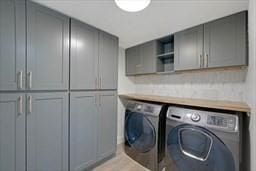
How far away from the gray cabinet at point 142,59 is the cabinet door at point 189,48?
46 centimetres

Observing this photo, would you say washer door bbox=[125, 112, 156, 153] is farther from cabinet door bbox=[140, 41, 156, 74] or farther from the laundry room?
cabinet door bbox=[140, 41, 156, 74]

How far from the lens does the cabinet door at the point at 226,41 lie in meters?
1.48

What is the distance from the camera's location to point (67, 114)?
1.67m

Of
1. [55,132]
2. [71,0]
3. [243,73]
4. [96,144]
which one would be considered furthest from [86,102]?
[243,73]

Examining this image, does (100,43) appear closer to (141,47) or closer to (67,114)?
(141,47)

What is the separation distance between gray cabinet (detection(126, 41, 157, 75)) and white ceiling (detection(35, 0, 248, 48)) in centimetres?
45

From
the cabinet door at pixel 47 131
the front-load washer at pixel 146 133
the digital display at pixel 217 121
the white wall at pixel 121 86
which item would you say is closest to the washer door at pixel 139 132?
the front-load washer at pixel 146 133

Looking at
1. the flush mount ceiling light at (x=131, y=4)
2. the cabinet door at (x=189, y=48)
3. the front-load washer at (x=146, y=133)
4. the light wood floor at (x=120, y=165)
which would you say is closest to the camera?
the flush mount ceiling light at (x=131, y=4)

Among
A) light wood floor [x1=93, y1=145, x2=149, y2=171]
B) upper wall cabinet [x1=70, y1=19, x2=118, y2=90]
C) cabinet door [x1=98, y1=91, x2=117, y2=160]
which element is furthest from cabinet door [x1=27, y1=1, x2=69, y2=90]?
light wood floor [x1=93, y1=145, x2=149, y2=171]

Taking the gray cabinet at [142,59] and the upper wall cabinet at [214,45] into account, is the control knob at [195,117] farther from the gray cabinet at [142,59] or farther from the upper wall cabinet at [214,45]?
the gray cabinet at [142,59]

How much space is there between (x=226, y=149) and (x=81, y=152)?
1.63 meters

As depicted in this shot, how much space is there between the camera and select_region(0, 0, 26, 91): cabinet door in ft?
3.90

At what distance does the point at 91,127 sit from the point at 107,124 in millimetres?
308

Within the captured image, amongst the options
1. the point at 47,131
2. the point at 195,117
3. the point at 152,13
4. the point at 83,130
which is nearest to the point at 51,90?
the point at 47,131
